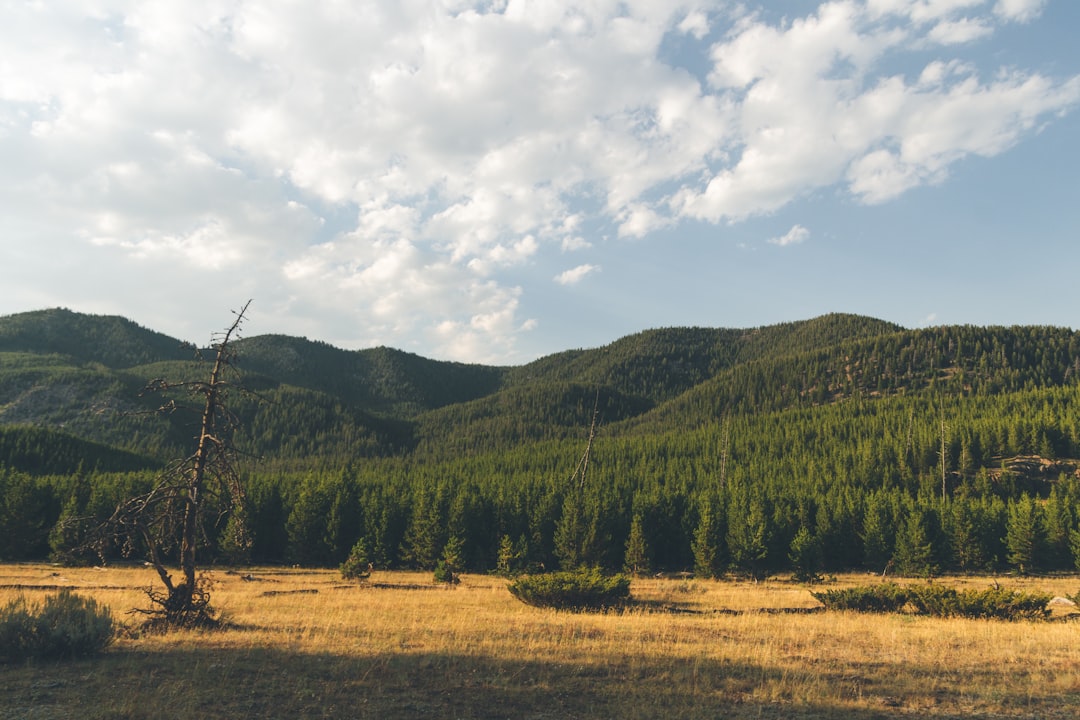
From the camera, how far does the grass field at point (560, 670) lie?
402 inches

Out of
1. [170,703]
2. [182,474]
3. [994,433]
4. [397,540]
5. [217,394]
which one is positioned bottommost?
[397,540]

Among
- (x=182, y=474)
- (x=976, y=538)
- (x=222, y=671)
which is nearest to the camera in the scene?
(x=222, y=671)

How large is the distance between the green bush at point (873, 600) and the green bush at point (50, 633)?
27.5m

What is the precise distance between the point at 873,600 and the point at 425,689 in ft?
75.4

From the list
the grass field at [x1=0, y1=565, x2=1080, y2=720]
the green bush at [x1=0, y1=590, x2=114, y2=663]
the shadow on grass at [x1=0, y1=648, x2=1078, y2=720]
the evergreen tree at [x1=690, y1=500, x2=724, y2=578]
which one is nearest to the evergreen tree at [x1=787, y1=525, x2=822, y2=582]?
the evergreen tree at [x1=690, y1=500, x2=724, y2=578]

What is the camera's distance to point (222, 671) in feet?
40.1

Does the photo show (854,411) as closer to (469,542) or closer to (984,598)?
(469,542)

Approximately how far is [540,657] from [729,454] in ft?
404

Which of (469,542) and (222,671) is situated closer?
(222,671)

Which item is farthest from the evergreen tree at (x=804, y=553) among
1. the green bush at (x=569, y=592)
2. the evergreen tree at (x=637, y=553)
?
the green bush at (x=569, y=592)

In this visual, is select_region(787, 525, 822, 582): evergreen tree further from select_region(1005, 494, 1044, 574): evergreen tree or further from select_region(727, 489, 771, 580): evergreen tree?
select_region(1005, 494, 1044, 574): evergreen tree

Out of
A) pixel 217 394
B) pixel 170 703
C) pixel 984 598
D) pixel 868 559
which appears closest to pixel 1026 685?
pixel 984 598

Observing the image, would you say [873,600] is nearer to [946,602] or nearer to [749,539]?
[946,602]

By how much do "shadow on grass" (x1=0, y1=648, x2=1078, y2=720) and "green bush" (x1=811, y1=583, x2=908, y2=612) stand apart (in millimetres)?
13881
